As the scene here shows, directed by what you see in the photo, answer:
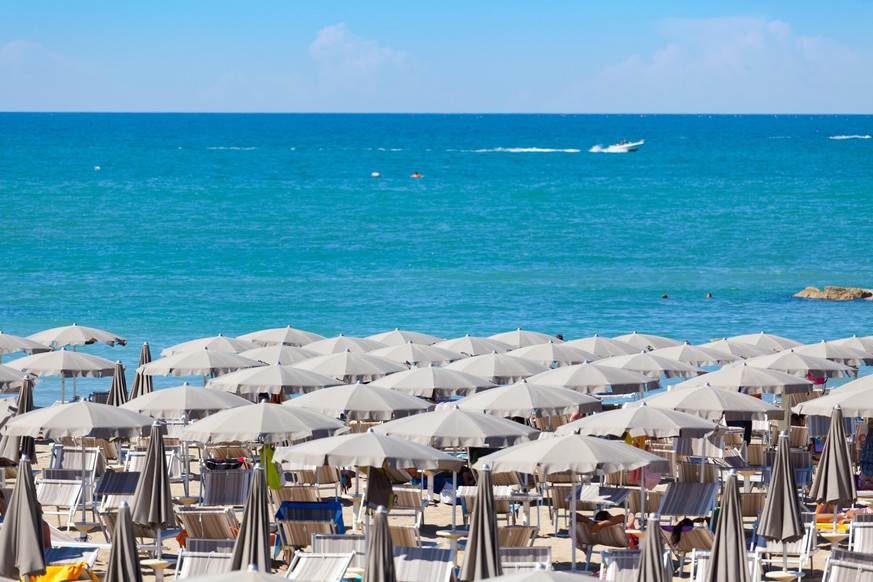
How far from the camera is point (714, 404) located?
47.2ft

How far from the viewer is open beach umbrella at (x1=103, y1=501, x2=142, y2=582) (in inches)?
343

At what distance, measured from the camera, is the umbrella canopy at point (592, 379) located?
54.6 ft

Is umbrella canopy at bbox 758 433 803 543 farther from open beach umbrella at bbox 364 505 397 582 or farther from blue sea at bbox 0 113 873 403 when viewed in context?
blue sea at bbox 0 113 873 403

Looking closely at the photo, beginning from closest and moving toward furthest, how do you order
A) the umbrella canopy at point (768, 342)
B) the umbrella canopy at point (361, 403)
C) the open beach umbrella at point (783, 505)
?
the open beach umbrella at point (783, 505) → the umbrella canopy at point (361, 403) → the umbrella canopy at point (768, 342)

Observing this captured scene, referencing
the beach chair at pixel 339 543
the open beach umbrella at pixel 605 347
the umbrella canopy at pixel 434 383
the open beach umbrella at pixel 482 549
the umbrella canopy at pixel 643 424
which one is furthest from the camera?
the open beach umbrella at pixel 605 347

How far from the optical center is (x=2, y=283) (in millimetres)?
47375

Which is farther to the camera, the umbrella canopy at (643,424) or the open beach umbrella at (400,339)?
the open beach umbrella at (400,339)

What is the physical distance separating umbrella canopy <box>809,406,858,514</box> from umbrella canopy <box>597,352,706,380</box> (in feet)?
17.9

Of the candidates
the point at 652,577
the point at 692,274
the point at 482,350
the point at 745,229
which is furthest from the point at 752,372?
the point at 745,229

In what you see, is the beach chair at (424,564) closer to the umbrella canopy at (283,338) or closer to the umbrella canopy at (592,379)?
the umbrella canopy at (592,379)

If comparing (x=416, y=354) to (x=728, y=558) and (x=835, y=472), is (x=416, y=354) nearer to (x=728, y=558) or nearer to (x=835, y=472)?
(x=835, y=472)

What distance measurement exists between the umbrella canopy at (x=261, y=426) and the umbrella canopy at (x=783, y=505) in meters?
3.96

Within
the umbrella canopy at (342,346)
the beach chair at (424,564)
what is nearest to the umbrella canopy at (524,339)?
the umbrella canopy at (342,346)

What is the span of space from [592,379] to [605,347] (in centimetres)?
382
